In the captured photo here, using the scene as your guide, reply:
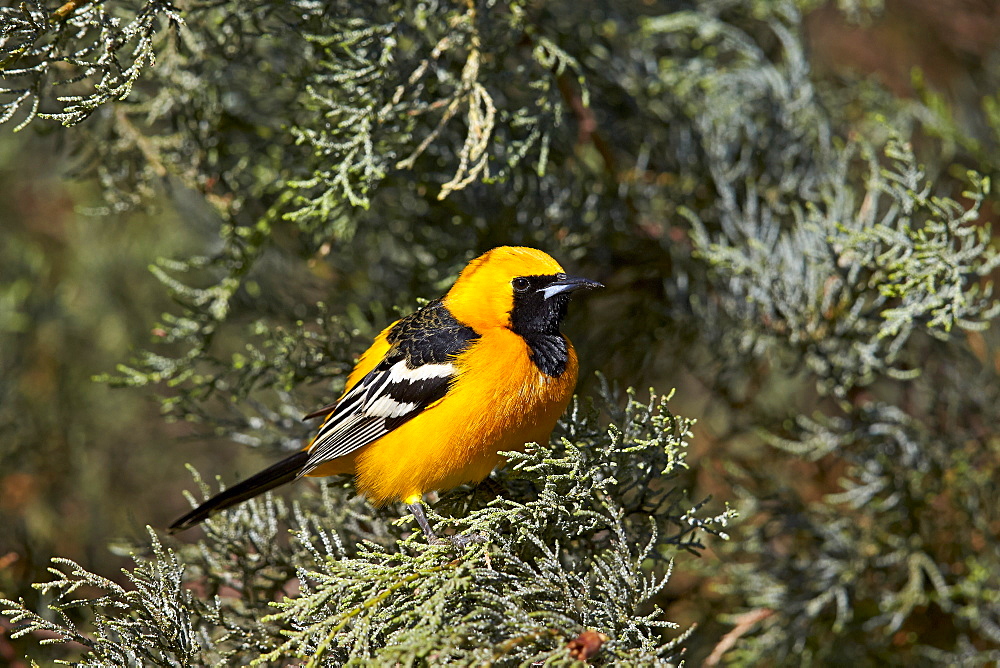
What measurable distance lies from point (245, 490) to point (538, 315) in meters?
1.10

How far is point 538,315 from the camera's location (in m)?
2.52

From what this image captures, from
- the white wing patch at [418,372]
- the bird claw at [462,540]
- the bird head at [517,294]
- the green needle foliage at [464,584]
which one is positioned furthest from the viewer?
the bird head at [517,294]

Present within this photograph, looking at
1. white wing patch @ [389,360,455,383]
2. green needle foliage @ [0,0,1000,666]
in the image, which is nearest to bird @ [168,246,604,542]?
white wing patch @ [389,360,455,383]

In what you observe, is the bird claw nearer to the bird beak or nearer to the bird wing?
the bird wing

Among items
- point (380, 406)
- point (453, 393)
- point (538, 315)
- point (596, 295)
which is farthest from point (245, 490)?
point (596, 295)

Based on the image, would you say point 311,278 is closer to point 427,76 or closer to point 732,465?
point 427,76

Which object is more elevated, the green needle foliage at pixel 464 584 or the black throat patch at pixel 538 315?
the black throat patch at pixel 538 315

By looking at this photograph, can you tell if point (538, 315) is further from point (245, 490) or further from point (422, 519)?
point (245, 490)

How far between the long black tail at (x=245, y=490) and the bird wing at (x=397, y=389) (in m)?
0.05

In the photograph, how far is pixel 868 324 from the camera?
8.61 ft

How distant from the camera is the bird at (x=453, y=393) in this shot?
2277 millimetres

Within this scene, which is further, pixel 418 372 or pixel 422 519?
pixel 418 372

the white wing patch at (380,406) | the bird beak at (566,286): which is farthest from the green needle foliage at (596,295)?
the bird beak at (566,286)

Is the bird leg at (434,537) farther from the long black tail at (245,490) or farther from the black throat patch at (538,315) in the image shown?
the black throat patch at (538,315)
